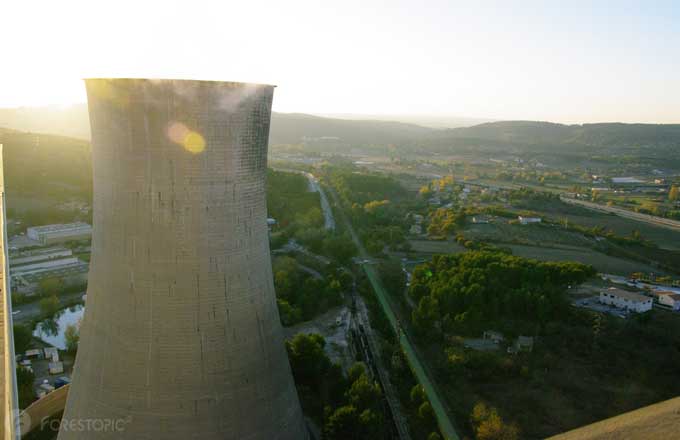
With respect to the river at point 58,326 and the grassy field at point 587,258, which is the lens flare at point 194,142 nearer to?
the river at point 58,326

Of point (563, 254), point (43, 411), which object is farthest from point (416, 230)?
point (43, 411)

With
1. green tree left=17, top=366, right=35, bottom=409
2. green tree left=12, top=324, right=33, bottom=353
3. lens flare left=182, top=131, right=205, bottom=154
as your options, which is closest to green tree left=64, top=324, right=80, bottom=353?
green tree left=12, top=324, right=33, bottom=353

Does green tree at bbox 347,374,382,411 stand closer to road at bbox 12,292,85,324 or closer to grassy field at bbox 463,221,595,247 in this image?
road at bbox 12,292,85,324

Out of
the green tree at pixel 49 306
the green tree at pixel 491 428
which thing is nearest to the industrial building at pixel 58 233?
the green tree at pixel 49 306

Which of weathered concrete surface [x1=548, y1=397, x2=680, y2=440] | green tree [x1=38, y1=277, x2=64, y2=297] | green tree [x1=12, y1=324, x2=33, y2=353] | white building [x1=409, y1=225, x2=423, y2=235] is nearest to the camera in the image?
weathered concrete surface [x1=548, y1=397, x2=680, y2=440]

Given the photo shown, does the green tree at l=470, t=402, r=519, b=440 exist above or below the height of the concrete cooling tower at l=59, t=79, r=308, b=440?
below

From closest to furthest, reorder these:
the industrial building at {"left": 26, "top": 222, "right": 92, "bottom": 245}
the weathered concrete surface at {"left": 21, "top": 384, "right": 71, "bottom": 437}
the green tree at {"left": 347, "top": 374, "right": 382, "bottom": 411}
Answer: the weathered concrete surface at {"left": 21, "top": 384, "right": 71, "bottom": 437}, the green tree at {"left": 347, "top": 374, "right": 382, "bottom": 411}, the industrial building at {"left": 26, "top": 222, "right": 92, "bottom": 245}
